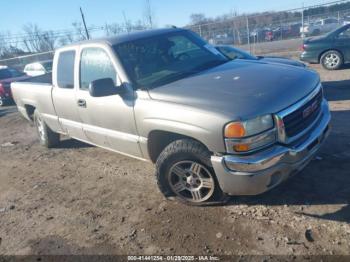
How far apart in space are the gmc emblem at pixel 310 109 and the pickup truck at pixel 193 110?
11mm

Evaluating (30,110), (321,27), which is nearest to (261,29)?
(321,27)

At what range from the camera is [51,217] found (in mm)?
4301

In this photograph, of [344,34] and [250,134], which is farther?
[344,34]

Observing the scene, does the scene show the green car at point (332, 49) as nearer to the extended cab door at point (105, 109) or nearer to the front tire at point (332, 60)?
the front tire at point (332, 60)

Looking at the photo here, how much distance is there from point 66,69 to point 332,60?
8.93 m

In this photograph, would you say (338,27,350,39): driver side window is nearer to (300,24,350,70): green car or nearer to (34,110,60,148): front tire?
(300,24,350,70): green car

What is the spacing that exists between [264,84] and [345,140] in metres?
2.40

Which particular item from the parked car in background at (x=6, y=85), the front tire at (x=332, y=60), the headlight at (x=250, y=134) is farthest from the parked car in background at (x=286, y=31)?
the headlight at (x=250, y=134)

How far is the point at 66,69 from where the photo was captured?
5.24 metres

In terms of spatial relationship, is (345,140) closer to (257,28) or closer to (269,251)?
(269,251)

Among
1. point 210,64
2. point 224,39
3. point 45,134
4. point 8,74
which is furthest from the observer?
point 224,39

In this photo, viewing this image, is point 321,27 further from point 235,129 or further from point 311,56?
point 235,129

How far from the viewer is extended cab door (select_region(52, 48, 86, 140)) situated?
5078 mm

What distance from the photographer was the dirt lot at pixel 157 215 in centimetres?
331
